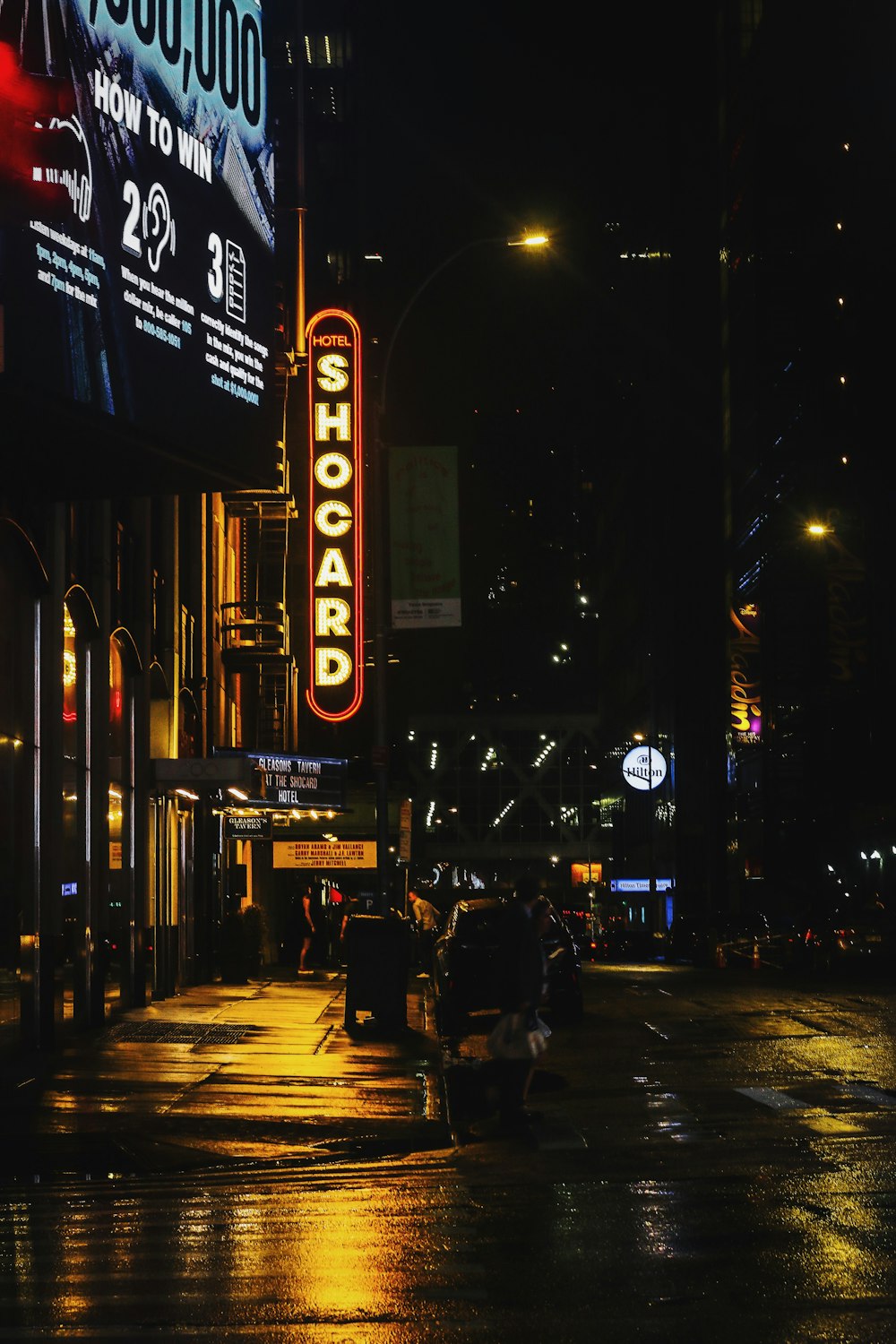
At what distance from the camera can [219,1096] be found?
1515 cm

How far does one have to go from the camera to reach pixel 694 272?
285 ft

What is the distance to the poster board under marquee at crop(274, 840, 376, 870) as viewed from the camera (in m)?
44.2

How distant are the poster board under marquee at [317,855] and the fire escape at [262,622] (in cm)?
283

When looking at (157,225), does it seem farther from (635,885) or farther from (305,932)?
(635,885)

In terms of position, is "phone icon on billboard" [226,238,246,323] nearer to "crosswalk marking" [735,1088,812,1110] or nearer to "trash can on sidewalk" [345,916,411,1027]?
"trash can on sidewalk" [345,916,411,1027]

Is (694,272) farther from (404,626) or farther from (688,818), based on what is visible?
(404,626)

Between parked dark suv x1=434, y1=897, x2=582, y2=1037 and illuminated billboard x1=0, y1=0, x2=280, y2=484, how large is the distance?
21.0ft

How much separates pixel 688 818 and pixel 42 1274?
80850 mm

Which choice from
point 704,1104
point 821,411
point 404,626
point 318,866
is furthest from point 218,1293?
point 821,411

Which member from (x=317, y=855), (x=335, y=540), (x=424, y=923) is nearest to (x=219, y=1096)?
(x=335, y=540)

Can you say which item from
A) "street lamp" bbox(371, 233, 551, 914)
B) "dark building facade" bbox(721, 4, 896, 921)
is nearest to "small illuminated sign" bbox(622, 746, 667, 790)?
"dark building facade" bbox(721, 4, 896, 921)

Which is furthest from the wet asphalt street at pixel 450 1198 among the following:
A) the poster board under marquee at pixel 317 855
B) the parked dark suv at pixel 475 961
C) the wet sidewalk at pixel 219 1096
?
the poster board under marquee at pixel 317 855

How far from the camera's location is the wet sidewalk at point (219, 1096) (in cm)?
1208

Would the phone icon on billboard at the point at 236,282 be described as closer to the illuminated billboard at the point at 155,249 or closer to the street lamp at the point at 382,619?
the illuminated billboard at the point at 155,249
